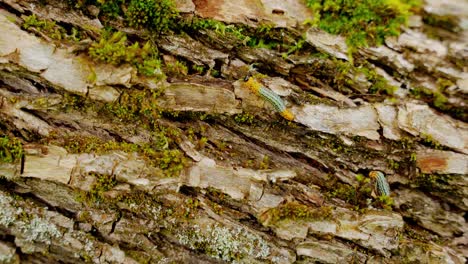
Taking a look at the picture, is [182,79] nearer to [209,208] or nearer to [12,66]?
[209,208]

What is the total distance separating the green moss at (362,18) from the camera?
562 cm

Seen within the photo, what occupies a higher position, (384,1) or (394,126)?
(384,1)

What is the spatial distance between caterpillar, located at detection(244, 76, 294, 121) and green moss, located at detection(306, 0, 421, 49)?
3.84 ft

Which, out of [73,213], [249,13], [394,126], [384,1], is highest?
[384,1]

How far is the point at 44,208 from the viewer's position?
580 centimetres

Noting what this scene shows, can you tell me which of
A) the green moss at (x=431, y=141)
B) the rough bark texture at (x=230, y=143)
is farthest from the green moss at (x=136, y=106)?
the green moss at (x=431, y=141)

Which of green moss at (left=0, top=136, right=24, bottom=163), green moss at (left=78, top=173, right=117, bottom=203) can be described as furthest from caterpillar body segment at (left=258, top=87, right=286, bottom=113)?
green moss at (left=0, top=136, right=24, bottom=163)

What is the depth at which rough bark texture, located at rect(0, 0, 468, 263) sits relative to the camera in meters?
5.68

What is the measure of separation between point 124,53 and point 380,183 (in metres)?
4.13

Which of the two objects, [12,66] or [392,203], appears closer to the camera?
[12,66]

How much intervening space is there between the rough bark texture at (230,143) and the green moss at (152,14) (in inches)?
6.3

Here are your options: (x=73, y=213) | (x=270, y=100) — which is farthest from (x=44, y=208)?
(x=270, y=100)

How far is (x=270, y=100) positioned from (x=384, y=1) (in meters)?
2.03

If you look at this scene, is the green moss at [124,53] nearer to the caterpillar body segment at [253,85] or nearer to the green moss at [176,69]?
the green moss at [176,69]
